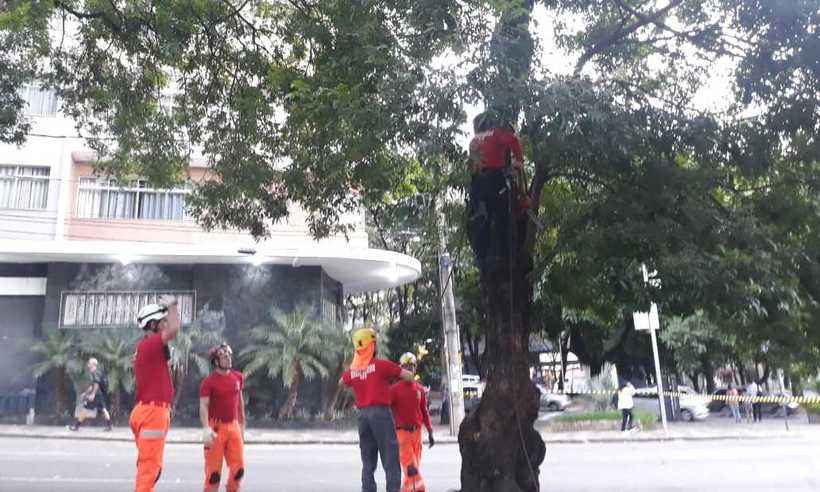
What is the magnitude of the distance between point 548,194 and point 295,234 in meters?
13.2

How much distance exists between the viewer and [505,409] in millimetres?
5914

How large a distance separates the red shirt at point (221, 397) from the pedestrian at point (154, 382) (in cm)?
92

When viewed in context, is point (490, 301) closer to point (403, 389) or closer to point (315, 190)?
point (403, 389)

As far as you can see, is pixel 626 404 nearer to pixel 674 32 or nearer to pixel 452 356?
pixel 452 356

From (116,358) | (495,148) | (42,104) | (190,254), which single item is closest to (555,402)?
(190,254)

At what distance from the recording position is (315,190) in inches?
Result: 323

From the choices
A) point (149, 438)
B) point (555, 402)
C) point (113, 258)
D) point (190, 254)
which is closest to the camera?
point (149, 438)

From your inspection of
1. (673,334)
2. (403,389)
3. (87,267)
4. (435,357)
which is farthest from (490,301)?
(435,357)

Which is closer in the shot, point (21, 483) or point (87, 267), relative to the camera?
point (21, 483)

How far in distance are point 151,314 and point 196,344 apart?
1337 cm

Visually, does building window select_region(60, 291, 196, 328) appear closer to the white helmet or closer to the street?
the street

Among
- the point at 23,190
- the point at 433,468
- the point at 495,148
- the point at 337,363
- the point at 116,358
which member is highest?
the point at 23,190

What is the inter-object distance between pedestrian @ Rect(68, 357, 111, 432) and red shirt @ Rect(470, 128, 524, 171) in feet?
46.7

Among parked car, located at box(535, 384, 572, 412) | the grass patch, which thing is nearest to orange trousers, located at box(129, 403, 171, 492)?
the grass patch
